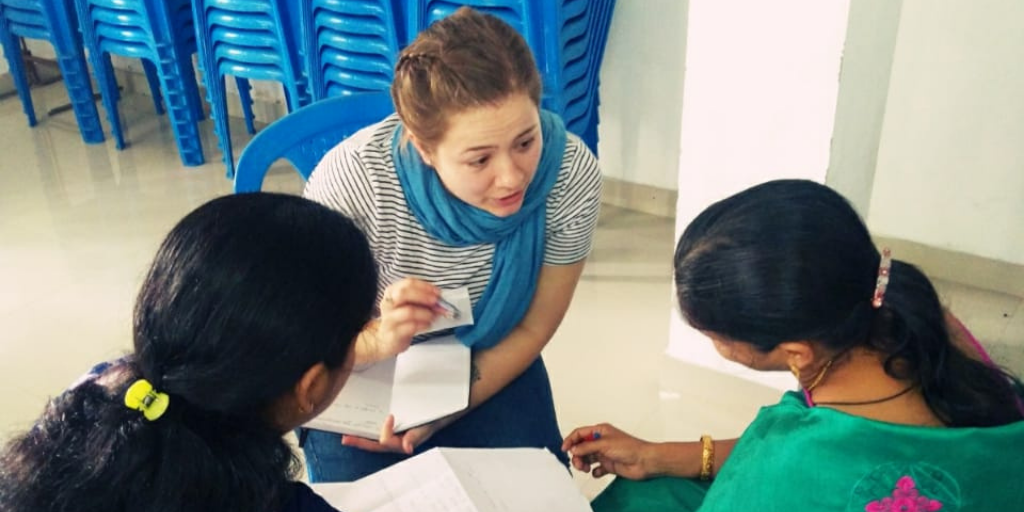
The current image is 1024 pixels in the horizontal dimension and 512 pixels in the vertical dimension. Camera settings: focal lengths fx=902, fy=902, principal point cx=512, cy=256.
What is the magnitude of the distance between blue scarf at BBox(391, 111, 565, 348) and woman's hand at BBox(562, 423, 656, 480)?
24 cm

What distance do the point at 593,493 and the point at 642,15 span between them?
1441mm

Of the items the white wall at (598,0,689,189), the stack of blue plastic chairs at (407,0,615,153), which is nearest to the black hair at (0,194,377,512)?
the stack of blue plastic chairs at (407,0,615,153)

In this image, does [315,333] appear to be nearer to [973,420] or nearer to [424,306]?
[424,306]

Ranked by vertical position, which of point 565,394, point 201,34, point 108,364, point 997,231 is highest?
point 108,364

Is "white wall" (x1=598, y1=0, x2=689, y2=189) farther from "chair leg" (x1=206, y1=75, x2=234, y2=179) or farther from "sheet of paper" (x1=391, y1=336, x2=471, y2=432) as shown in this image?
"sheet of paper" (x1=391, y1=336, x2=471, y2=432)

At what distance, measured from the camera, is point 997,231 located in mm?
2248

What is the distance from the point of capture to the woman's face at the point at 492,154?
4.01ft

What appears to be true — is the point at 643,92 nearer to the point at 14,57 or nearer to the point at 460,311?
the point at 460,311

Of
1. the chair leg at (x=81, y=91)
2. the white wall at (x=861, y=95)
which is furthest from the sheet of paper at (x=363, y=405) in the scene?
the chair leg at (x=81, y=91)

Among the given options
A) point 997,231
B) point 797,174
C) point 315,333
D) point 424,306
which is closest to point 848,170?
point 797,174

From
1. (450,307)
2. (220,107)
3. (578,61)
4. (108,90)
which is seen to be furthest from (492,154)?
(108,90)

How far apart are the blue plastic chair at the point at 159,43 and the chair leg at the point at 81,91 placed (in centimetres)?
10

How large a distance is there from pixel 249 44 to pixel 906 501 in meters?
2.56

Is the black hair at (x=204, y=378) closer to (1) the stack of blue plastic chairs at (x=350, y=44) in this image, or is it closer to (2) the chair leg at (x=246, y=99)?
(1) the stack of blue plastic chairs at (x=350, y=44)
